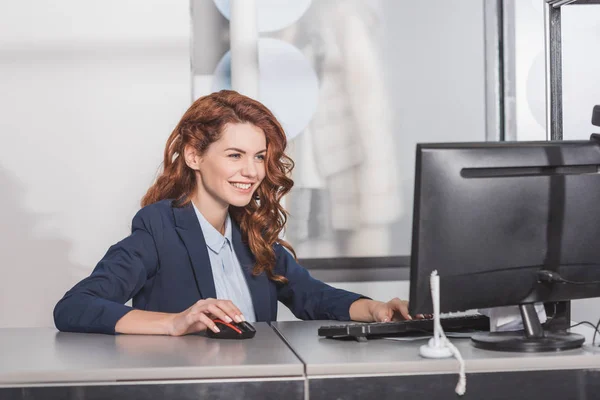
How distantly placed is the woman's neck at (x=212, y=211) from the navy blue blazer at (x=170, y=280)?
0.21 ft

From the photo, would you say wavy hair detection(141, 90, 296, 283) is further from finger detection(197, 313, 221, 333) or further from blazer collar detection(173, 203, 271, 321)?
finger detection(197, 313, 221, 333)

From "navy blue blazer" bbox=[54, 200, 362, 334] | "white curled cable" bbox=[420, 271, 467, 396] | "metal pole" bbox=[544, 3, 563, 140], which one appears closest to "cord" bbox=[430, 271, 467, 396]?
"white curled cable" bbox=[420, 271, 467, 396]

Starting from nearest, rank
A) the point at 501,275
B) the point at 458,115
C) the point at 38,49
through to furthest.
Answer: the point at 501,275
the point at 38,49
the point at 458,115

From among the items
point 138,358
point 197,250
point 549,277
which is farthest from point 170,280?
point 549,277

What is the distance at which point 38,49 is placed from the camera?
145 inches

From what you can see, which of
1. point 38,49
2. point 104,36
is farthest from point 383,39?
point 38,49

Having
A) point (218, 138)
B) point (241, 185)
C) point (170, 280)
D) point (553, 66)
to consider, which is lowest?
point (170, 280)

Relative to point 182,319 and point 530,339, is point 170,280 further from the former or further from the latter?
point 530,339

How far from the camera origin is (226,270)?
255 cm

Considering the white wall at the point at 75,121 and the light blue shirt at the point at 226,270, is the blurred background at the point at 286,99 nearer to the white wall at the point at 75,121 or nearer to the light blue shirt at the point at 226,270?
the white wall at the point at 75,121

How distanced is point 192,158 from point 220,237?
281 mm

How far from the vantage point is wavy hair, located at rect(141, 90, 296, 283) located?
2586mm

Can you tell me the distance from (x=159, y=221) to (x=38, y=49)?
165 centimetres

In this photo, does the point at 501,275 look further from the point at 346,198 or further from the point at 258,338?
the point at 346,198
